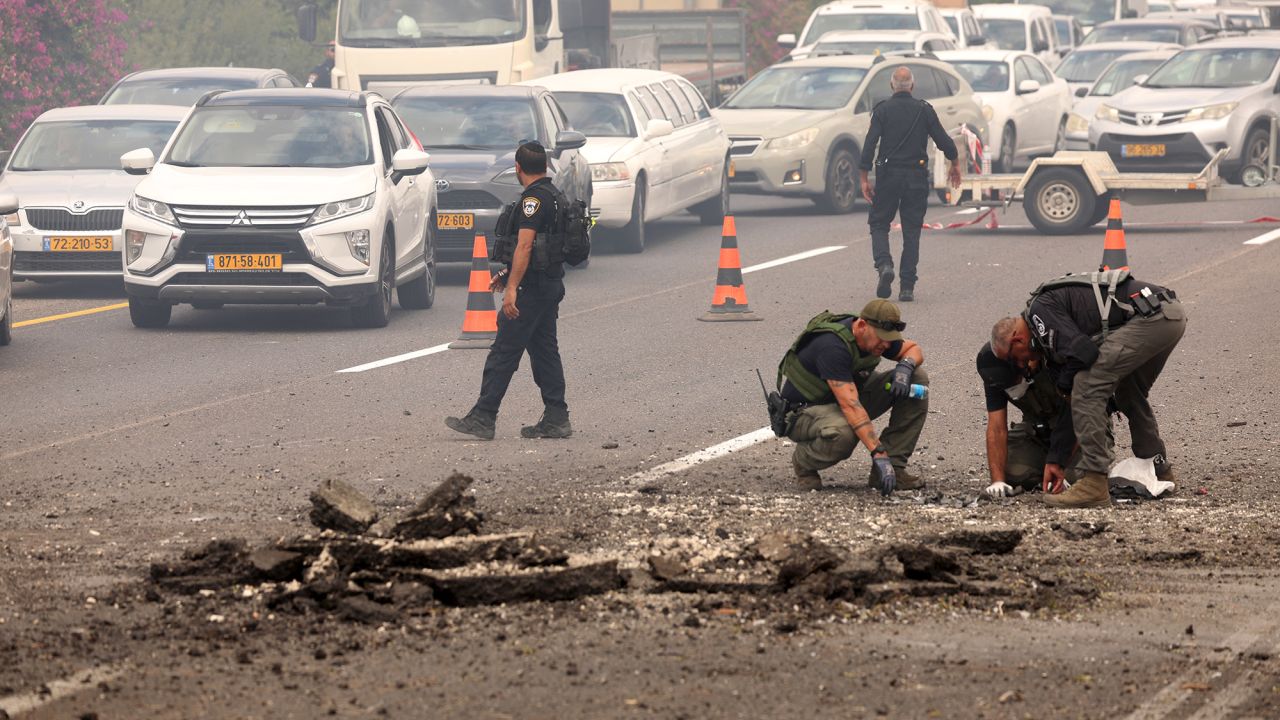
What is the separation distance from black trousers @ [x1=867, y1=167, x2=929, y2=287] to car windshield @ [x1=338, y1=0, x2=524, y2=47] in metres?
9.72

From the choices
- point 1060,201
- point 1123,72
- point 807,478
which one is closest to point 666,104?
point 1060,201

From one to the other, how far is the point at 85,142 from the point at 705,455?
35.1 feet

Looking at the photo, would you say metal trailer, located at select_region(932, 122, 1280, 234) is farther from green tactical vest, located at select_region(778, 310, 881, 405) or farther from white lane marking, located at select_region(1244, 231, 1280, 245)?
green tactical vest, located at select_region(778, 310, 881, 405)

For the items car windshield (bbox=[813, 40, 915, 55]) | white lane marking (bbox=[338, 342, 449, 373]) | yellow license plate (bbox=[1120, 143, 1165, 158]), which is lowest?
white lane marking (bbox=[338, 342, 449, 373])

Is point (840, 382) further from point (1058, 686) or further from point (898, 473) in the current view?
point (1058, 686)

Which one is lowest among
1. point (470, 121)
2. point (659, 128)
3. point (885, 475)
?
point (885, 475)

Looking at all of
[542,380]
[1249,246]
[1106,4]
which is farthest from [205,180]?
[1106,4]

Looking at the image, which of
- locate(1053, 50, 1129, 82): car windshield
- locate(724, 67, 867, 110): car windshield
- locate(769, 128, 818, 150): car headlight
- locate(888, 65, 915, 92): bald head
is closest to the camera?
locate(888, 65, 915, 92): bald head

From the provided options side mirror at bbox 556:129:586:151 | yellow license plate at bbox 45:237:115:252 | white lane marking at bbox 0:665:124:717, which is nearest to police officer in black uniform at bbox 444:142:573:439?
white lane marking at bbox 0:665:124:717

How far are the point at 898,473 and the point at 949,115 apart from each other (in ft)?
55.2

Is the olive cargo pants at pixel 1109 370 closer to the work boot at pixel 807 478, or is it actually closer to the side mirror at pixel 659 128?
the work boot at pixel 807 478

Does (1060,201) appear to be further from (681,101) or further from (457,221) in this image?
(457,221)

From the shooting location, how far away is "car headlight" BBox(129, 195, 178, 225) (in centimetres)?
1506

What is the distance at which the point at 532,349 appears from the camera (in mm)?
10961
